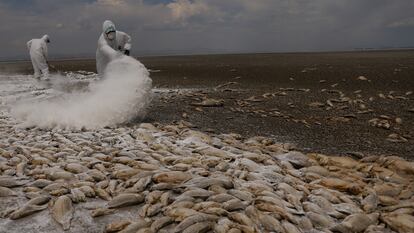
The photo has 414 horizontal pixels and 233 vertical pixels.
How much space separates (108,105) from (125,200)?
5.55 metres

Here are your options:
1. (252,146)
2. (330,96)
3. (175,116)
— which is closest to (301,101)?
(330,96)

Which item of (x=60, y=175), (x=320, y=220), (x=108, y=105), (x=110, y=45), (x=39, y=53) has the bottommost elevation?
(x=320, y=220)

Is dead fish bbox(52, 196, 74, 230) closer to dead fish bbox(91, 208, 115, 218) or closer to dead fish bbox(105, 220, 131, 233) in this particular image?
dead fish bbox(91, 208, 115, 218)

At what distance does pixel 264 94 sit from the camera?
16703 mm

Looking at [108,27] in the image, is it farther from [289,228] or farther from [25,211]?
[289,228]

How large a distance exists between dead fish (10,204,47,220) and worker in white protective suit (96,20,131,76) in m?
6.79

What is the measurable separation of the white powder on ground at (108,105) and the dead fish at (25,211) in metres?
4.57

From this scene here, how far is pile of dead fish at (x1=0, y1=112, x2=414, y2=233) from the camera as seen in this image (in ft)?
16.1

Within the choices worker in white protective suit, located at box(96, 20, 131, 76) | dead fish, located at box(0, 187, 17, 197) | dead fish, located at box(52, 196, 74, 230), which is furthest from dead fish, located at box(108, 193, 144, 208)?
worker in white protective suit, located at box(96, 20, 131, 76)

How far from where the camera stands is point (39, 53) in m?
21.3

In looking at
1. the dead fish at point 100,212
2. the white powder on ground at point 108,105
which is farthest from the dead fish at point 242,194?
the white powder on ground at point 108,105

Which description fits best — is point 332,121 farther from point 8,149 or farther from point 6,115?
point 6,115

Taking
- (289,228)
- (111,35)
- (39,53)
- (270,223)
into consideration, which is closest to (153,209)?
(270,223)

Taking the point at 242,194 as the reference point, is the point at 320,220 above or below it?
below
